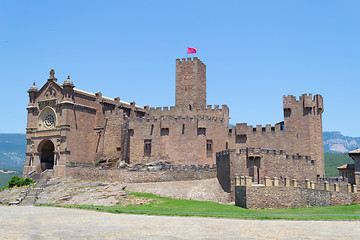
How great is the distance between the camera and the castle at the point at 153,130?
50.3m

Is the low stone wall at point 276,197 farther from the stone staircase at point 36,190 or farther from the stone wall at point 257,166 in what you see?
the stone staircase at point 36,190

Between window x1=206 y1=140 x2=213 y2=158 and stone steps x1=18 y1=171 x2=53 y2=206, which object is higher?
window x1=206 y1=140 x2=213 y2=158

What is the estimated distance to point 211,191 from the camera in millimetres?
40250

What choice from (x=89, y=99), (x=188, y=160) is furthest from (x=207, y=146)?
(x=89, y=99)

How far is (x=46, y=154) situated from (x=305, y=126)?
3663 centimetres

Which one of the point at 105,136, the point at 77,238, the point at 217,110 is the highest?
the point at 217,110

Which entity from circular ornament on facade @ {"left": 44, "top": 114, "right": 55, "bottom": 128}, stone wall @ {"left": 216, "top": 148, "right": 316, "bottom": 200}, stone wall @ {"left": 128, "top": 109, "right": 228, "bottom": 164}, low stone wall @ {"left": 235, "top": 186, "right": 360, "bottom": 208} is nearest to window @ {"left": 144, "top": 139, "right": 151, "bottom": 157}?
stone wall @ {"left": 128, "top": 109, "right": 228, "bottom": 164}

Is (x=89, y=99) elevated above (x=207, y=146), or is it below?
above

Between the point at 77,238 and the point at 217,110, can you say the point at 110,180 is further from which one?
the point at 77,238

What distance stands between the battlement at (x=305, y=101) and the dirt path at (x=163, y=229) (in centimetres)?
3015

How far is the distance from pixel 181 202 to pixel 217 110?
2180cm

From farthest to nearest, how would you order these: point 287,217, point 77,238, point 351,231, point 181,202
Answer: point 181,202, point 287,217, point 351,231, point 77,238

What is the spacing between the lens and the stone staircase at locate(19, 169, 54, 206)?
4124 centimetres

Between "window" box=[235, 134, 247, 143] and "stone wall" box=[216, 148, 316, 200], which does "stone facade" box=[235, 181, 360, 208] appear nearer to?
"stone wall" box=[216, 148, 316, 200]
